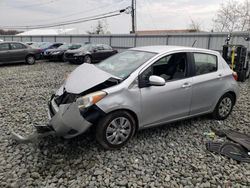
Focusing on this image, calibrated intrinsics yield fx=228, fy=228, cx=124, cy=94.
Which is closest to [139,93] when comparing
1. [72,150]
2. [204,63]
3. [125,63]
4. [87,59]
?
[125,63]

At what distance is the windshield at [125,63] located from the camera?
144 inches

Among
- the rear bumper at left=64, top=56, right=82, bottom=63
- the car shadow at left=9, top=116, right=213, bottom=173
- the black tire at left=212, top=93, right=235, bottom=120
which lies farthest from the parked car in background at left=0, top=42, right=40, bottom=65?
the black tire at left=212, top=93, right=235, bottom=120

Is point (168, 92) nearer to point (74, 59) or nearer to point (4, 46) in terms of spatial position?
point (74, 59)

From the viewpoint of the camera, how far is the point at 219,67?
14.8ft

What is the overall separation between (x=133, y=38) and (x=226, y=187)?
16.9 metres

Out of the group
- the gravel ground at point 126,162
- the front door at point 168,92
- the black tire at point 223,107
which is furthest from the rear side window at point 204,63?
the gravel ground at point 126,162

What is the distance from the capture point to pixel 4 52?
1277cm

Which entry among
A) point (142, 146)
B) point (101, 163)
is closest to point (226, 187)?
point (142, 146)

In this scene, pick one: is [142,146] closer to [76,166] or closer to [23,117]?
[76,166]

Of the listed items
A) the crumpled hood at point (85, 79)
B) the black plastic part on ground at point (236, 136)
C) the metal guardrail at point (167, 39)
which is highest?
the metal guardrail at point (167, 39)

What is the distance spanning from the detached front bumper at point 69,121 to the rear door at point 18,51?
11.5 meters

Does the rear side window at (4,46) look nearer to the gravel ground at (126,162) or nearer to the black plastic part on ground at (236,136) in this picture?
the gravel ground at (126,162)

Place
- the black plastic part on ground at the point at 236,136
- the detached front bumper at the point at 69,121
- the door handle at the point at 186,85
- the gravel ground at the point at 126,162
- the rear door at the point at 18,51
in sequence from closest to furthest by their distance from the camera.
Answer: the gravel ground at the point at 126,162
the detached front bumper at the point at 69,121
the black plastic part on ground at the point at 236,136
the door handle at the point at 186,85
the rear door at the point at 18,51

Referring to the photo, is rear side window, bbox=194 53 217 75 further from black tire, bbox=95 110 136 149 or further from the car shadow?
black tire, bbox=95 110 136 149
